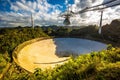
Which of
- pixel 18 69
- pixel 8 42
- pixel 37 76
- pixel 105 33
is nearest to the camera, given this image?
pixel 37 76

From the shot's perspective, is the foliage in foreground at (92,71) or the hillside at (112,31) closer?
the foliage in foreground at (92,71)

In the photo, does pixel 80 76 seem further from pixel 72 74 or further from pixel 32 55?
pixel 32 55

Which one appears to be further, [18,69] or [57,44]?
[57,44]

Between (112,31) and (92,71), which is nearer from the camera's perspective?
(92,71)

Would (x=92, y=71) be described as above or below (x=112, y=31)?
below

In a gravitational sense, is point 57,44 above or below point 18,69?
above

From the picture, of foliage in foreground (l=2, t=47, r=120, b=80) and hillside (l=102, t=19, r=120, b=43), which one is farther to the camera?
hillside (l=102, t=19, r=120, b=43)

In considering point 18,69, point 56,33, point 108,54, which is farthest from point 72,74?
point 56,33

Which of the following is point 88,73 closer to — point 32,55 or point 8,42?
point 32,55

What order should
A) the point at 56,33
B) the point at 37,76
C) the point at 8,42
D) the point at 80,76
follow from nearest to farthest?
the point at 80,76 < the point at 37,76 < the point at 8,42 < the point at 56,33

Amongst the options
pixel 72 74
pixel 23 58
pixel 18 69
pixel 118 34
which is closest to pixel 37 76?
pixel 72 74
